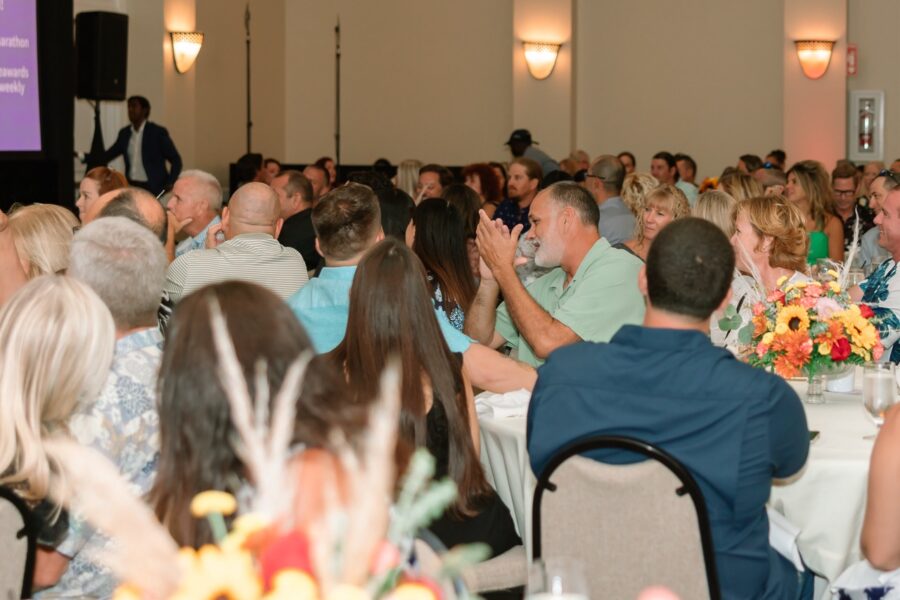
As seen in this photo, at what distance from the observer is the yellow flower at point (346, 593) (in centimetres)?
112

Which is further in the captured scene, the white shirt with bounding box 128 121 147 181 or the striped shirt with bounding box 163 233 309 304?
the white shirt with bounding box 128 121 147 181

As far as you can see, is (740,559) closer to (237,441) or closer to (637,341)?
(637,341)

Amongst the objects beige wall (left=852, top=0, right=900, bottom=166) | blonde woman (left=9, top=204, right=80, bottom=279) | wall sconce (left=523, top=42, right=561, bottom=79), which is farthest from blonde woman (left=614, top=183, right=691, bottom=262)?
beige wall (left=852, top=0, right=900, bottom=166)

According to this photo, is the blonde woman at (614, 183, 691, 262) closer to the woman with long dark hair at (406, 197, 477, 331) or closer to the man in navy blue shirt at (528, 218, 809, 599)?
the woman with long dark hair at (406, 197, 477, 331)

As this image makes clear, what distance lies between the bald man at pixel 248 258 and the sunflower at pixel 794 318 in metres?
2.18

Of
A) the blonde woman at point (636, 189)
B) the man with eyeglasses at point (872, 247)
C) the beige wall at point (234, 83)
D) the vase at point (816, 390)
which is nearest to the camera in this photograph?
the vase at point (816, 390)

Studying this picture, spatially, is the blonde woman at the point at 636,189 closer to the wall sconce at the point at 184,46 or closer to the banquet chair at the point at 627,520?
the banquet chair at the point at 627,520

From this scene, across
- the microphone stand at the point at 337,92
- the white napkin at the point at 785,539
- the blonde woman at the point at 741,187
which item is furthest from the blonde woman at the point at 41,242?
the microphone stand at the point at 337,92

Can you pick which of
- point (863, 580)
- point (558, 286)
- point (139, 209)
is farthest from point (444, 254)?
point (863, 580)

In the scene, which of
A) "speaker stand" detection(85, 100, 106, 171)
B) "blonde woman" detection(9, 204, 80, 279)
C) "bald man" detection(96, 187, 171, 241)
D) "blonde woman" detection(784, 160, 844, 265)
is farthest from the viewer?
"speaker stand" detection(85, 100, 106, 171)

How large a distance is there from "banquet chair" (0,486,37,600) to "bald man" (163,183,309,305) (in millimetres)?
2619

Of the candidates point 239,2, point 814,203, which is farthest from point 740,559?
point 239,2

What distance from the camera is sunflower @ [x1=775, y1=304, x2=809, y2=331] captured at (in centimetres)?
369

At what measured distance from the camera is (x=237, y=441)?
1662mm
